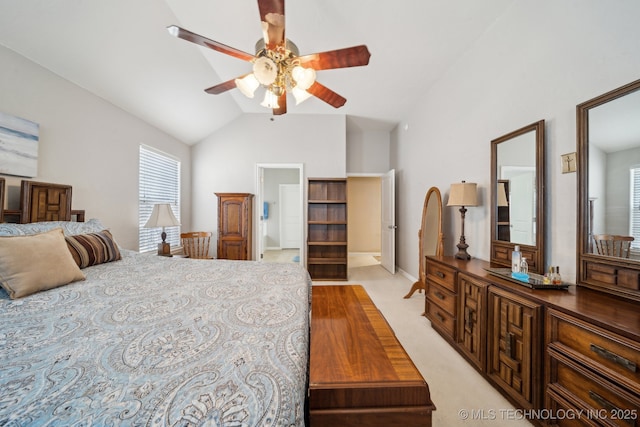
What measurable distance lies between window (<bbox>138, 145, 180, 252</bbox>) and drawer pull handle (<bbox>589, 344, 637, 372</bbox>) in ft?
14.4

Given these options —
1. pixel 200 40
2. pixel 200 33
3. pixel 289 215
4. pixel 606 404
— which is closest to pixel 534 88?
pixel 606 404

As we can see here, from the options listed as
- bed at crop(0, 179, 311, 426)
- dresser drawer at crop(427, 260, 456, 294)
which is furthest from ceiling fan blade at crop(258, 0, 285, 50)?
dresser drawer at crop(427, 260, 456, 294)

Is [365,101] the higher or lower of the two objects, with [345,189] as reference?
higher

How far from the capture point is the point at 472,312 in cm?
187

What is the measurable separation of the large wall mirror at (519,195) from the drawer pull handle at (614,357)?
0.85 meters

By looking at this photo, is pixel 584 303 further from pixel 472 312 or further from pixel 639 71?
pixel 639 71

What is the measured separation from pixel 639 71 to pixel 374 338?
2.08m

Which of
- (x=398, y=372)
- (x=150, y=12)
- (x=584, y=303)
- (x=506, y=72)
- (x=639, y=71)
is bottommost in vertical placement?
(x=398, y=372)

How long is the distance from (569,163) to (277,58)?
2.21 metres

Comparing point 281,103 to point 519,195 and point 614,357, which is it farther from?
point 614,357

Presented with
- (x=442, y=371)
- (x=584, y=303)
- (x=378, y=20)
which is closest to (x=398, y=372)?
(x=584, y=303)

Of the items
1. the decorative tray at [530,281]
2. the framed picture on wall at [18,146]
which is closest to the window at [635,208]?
the decorative tray at [530,281]

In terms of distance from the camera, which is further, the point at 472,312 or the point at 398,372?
the point at 472,312

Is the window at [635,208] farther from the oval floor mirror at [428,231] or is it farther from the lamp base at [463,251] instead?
the oval floor mirror at [428,231]
